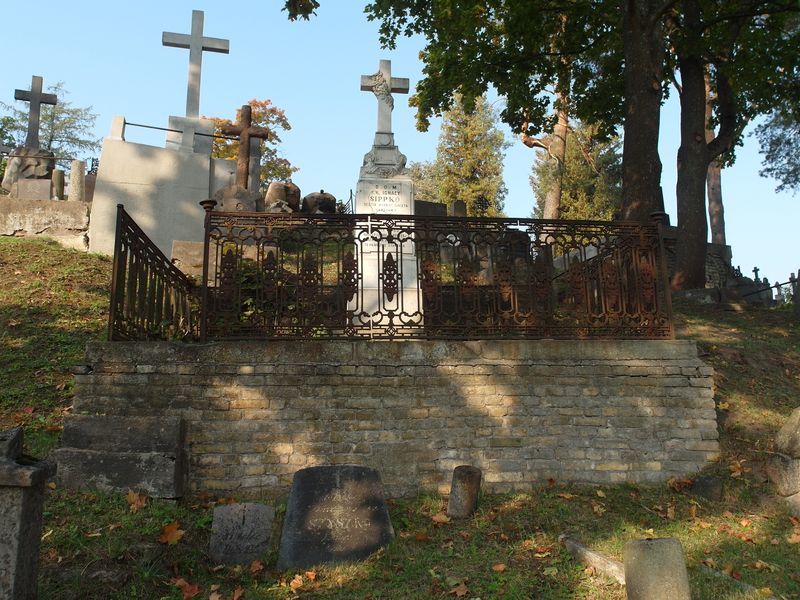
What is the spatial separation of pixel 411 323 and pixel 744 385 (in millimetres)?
4750

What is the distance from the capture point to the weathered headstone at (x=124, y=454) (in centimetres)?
566

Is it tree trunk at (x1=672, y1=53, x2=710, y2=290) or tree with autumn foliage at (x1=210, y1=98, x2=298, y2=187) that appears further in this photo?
tree with autumn foliage at (x1=210, y1=98, x2=298, y2=187)

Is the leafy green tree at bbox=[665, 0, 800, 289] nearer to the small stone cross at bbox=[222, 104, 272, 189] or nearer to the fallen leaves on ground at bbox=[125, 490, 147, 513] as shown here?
the small stone cross at bbox=[222, 104, 272, 189]

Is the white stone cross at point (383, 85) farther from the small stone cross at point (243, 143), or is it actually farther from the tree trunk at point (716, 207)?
the tree trunk at point (716, 207)

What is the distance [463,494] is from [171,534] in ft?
7.95

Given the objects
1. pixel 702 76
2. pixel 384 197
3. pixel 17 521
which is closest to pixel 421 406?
pixel 17 521

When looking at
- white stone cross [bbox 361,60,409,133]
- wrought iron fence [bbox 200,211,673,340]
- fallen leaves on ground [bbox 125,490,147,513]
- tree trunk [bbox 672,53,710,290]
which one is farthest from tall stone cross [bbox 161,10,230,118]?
Answer: fallen leaves on ground [bbox 125,490,147,513]

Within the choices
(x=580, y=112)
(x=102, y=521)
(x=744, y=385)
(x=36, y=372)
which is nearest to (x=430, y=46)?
(x=580, y=112)

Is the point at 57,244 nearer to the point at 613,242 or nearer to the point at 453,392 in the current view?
the point at 453,392

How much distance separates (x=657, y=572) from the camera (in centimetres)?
401

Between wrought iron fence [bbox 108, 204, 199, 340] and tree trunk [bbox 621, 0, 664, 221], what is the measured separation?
23.0 ft

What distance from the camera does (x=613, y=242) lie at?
24.5 ft

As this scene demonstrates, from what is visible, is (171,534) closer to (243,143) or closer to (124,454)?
(124,454)

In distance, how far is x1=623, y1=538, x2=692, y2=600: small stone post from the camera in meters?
3.98
